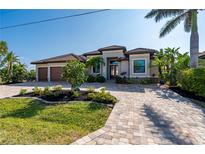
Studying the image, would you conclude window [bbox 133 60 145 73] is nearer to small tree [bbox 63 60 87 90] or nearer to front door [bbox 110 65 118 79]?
front door [bbox 110 65 118 79]

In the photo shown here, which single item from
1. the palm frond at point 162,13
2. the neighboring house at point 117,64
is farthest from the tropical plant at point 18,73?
the palm frond at point 162,13

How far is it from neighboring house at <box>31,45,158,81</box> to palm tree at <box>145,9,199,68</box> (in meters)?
4.04

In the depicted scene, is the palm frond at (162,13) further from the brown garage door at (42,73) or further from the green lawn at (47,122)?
the brown garage door at (42,73)

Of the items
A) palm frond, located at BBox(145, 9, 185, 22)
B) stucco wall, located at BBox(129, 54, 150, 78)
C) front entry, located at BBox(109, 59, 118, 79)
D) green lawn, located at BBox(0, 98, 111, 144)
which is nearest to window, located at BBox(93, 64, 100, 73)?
front entry, located at BBox(109, 59, 118, 79)

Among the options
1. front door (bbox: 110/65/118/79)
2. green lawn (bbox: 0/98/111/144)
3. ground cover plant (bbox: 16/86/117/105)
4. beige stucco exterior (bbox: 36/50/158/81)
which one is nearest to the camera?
green lawn (bbox: 0/98/111/144)

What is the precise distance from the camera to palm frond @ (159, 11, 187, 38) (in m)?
15.6

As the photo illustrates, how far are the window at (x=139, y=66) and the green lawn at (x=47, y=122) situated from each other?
517 inches

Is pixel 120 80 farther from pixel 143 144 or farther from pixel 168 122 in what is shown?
pixel 143 144

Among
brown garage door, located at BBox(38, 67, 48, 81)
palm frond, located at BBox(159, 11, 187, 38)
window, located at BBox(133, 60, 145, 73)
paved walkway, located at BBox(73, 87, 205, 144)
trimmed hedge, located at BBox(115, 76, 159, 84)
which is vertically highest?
palm frond, located at BBox(159, 11, 187, 38)

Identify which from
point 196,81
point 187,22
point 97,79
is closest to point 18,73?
point 97,79

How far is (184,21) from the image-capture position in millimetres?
15852

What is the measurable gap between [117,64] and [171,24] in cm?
823
